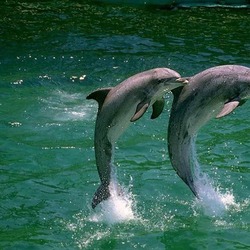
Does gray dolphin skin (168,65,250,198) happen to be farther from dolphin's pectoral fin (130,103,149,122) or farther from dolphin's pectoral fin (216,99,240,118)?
dolphin's pectoral fin (130,103,149,122)

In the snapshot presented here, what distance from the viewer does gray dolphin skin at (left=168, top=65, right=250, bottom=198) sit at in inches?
269

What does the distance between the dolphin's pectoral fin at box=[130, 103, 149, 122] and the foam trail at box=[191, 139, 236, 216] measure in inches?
55.1

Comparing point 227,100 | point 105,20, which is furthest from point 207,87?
point 105,20

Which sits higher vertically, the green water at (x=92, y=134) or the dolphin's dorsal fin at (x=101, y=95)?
the dolphin's dorsal fin at (x=101, y=95)

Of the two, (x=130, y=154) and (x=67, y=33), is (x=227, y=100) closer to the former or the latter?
(x=130, y=154)

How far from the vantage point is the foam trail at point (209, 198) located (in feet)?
26.6

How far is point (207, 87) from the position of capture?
686cm

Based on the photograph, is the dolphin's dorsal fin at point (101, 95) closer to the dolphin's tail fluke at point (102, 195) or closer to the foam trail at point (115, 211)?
the dolphin's tail fluke at point (102, 195)

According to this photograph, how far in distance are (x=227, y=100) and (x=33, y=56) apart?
819 centimetres

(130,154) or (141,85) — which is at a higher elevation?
(141,85)

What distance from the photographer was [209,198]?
27.3 feet

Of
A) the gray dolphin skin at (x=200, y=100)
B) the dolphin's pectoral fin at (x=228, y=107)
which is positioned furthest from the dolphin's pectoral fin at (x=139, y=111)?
the dolphin's pectoral fin at (x=228, y=107)

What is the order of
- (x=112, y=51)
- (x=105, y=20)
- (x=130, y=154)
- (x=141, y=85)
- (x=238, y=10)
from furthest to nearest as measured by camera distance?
(x=238, y=10) → (x=105, y=20) → (x=112, y=51) → (x=130, y=154) → (x=141, y=85)

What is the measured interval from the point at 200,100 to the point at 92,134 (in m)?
4.04
